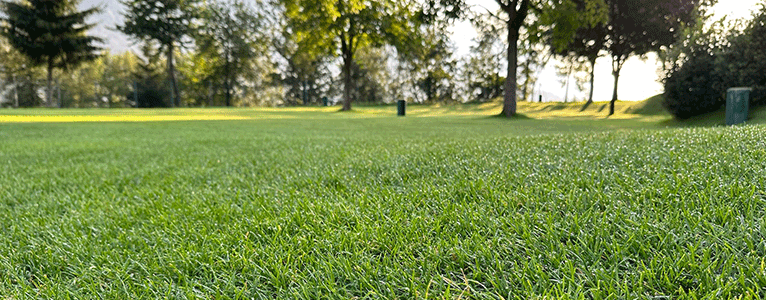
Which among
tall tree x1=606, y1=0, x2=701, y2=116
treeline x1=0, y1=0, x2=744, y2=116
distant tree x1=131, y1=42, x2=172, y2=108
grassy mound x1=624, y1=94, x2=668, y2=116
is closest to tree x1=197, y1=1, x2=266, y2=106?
treeline x1=0, y1=0, x2=744, y2=116

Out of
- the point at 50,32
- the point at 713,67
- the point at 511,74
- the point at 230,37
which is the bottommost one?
the point at 713,67

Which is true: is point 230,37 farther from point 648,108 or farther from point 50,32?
point 648,108

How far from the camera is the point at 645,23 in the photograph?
70.5 feet

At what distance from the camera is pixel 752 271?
968 mm

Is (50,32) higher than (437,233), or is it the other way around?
(50,32)

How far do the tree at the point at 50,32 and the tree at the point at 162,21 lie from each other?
15.0 feet

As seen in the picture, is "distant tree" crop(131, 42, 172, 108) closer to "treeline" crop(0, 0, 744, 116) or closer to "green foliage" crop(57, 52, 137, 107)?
"treeline" crop(0, 0, 744, 116)

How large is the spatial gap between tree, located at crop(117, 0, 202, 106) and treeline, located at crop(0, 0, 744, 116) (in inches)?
4.1

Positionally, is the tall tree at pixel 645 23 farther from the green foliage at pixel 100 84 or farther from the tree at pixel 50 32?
the green foliage at pixel 100 84

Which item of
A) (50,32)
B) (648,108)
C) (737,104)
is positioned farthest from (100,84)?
(737,104)

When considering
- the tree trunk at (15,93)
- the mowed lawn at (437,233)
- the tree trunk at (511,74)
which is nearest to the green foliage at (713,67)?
the tree trunk at (511,74)

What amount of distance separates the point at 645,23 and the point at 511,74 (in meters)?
11.0

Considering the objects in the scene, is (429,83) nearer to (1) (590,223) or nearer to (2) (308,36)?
(2) (308,36)

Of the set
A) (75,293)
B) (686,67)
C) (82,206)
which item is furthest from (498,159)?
(686,67)
